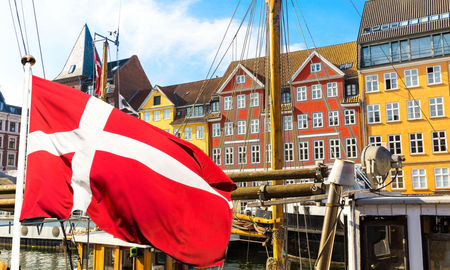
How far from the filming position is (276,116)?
973 cm

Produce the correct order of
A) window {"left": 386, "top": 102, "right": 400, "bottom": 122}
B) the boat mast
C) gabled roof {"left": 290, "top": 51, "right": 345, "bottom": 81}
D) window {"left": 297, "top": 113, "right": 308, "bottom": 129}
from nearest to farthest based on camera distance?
the boat mast, window {"left": 386, "top": 102, "right": 400, "bottom": 122}, gabled roof {"left": 290, "top": 51, "right": 345, "bottom": 81}, window {"left": 297, "top": 113, "right": 308, "bottom": 129}

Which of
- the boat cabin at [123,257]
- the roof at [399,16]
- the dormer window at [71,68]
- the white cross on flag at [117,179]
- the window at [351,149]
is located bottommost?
the boat cabin at [123,257]

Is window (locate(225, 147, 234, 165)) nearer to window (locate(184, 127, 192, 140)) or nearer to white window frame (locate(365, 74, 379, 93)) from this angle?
window (locate(184, 127, 192, 140))

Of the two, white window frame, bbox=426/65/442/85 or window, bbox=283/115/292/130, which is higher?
white window frame, bbox=426/65/442/85

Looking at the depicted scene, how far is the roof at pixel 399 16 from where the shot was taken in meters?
33.8

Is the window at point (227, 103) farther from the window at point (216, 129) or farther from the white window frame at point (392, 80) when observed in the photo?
the white window frame at point (392, 80)

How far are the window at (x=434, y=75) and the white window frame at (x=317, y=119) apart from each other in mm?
8655

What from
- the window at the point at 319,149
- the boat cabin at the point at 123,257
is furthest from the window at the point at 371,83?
the boat cabin at the point at 123,257

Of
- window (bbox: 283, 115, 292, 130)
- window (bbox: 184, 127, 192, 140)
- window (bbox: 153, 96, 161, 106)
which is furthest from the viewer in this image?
window (bbox: 153, 96, 161, 106)

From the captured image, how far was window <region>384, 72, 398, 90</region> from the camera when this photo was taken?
34.5m

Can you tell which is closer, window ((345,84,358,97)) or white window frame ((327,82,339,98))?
window ((345,84,358,97))

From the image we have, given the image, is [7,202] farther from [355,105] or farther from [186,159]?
[355,105]

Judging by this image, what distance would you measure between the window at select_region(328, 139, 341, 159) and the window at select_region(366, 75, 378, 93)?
15.8 feet

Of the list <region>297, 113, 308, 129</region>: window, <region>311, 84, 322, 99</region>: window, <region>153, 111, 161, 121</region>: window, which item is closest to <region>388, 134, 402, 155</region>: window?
<region>311, 84, 322, 99</region>: window
